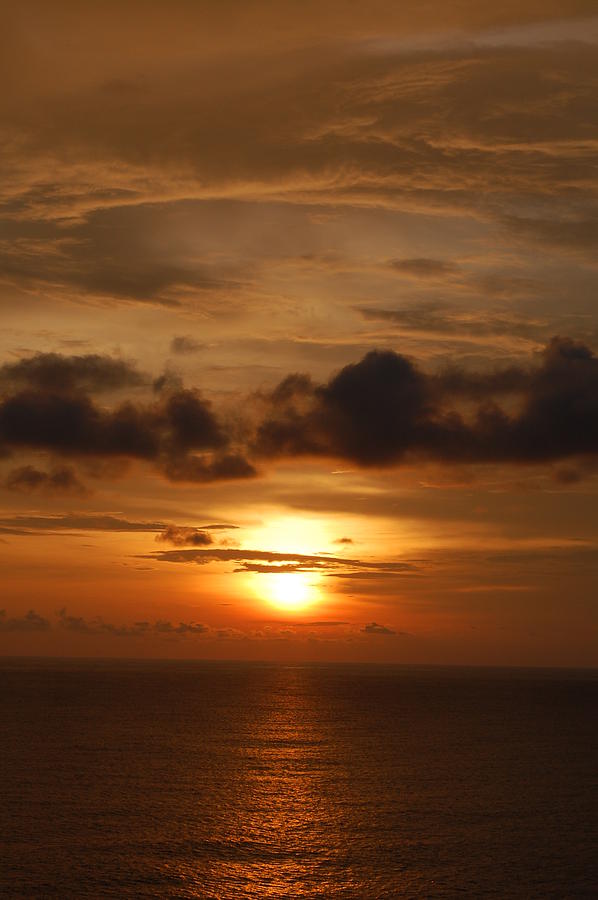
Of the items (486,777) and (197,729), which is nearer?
(486,777)

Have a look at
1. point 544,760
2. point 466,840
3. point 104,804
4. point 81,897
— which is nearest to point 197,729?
point 544,760

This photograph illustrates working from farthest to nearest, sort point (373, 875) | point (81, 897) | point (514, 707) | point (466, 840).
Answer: point (514, 707)
point (466, 840)
point (373, 875)
point (81, 897)

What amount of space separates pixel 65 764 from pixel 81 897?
43.3m

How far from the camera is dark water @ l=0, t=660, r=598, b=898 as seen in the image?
5197cm

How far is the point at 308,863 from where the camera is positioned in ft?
182

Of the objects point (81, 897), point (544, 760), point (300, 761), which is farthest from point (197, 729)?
point (81, 897)

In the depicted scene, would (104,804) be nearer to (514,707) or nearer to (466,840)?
(466,840)

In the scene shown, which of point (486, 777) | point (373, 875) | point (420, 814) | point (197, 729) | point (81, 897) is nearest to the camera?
point (81, 897)

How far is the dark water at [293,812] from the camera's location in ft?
171

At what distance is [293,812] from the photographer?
69.1 metres

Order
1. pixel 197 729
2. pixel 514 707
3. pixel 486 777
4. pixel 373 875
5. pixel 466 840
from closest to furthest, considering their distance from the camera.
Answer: pixel 373 875 → pixel 466 840 → pixel 486 777 → pixel 197 729 → pixel 514 707

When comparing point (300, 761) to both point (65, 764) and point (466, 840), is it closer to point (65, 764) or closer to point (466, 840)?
point (65, 764)

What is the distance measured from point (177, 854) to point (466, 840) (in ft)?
61.6

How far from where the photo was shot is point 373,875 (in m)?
53.1
